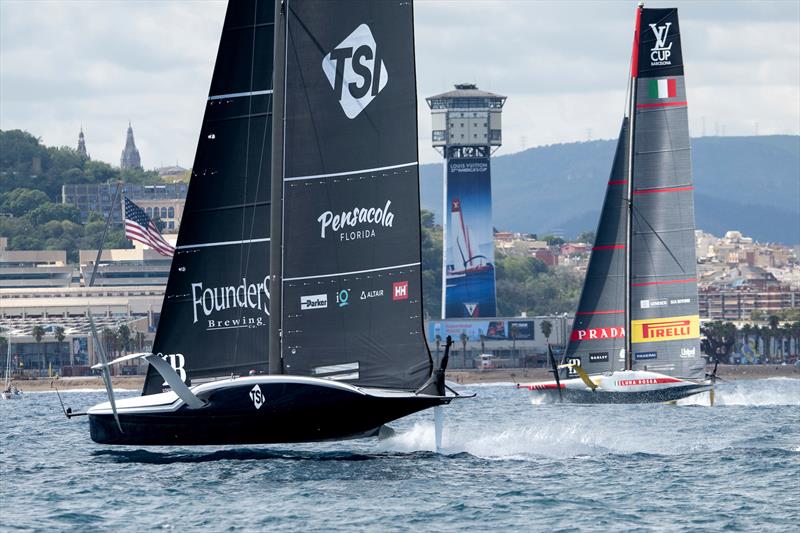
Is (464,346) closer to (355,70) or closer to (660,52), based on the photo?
(660,52)

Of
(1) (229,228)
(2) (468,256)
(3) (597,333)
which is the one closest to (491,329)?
(2) (468,256)

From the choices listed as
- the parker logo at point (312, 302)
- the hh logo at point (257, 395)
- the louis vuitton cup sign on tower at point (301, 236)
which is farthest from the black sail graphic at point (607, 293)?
the hh logo at point (257, 395)

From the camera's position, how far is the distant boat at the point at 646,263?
58688 mm

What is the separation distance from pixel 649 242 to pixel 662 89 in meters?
5.62

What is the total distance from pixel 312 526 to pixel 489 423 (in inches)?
981

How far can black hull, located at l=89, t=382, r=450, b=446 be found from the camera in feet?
101

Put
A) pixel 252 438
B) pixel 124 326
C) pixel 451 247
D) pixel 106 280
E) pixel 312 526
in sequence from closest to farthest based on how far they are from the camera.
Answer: pixel 312 526, pixel 252 438, pixel 124 326, pixel 451 247, pixel 106 280

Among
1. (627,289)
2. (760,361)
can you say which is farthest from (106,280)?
(627,289)

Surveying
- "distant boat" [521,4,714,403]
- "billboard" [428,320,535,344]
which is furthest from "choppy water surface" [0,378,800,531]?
"billboard" [428,320,535,344]

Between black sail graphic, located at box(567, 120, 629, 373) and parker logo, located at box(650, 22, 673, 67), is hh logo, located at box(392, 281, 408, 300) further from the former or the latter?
parker logo, located at box(650, 22, 673, 67)

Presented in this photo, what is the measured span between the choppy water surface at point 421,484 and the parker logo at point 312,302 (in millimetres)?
3039

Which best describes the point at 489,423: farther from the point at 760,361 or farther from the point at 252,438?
the point at 760,361

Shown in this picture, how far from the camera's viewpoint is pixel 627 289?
59281 mm

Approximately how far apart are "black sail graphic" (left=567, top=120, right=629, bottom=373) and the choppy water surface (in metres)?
19.0
